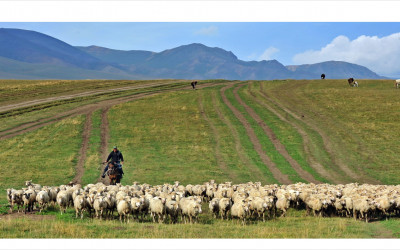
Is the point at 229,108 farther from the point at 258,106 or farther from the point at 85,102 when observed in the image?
the point at 85,102

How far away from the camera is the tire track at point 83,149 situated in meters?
35.6

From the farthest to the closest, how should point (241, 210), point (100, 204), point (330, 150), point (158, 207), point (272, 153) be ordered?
point (330, 150) → point (272, 153) → point (100, 204) → point (241, 210) → point (158, 207)

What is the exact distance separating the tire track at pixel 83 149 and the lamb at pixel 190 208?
52.0 ft

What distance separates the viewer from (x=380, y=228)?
62.1 ft

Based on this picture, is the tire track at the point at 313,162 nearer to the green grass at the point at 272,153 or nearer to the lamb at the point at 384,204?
the green grass at the point at 272,153

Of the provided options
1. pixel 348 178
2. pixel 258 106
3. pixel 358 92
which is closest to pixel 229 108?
pixel 258 106

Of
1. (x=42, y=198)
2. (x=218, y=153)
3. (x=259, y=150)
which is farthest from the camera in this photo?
(x=259, y=150)

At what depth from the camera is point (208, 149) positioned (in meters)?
46.3

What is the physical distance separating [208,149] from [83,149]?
13.7 metres

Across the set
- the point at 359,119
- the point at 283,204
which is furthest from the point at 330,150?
the point at 283,204

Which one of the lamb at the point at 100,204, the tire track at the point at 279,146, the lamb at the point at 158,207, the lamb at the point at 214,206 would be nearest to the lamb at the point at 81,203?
the lamb at the point at 100,204

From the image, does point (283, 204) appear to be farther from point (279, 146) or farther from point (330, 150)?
point (279, 146)

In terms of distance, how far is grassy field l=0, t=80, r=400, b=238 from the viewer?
17922 mm

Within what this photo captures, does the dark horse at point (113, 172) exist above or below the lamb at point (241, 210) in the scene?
above
